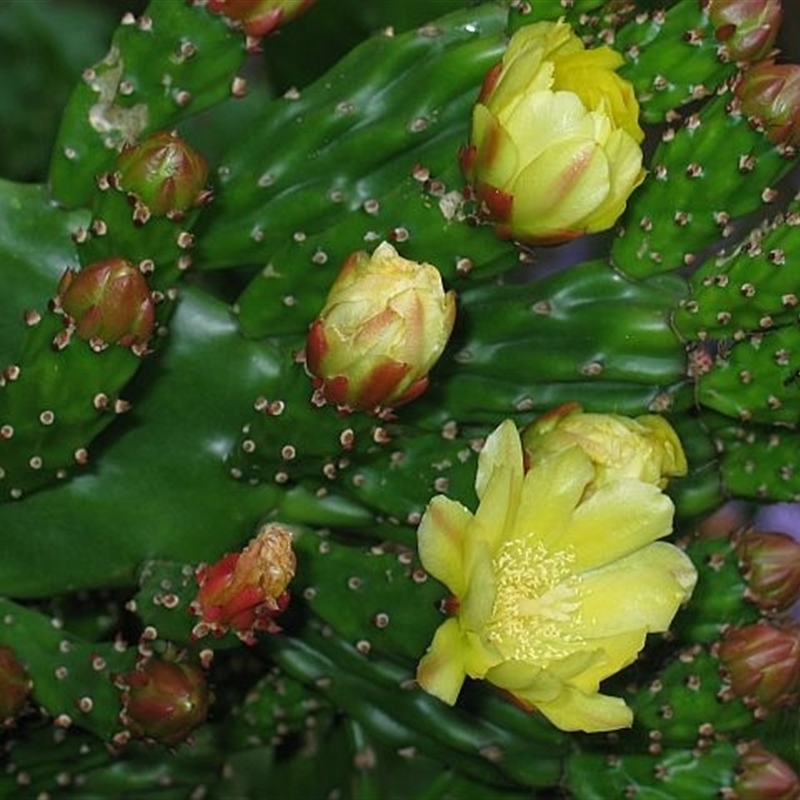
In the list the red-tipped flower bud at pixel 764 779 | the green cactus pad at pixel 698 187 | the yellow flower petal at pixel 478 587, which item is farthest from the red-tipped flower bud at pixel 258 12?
the red-tipped flower bud at pixel 764 779

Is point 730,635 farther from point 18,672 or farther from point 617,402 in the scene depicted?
point 18,672

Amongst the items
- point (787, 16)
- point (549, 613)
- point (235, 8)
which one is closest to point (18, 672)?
point (549, 613)

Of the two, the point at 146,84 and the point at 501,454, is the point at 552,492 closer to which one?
the point at 501,454

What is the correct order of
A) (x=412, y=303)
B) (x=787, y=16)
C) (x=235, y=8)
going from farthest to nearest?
1. (x=787, y=16)
2. (x=235, y=8)
3. (x=412, y=303)

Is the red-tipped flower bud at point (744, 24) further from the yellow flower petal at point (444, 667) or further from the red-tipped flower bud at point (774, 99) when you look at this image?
the yellow flower petal at point (444, 667)

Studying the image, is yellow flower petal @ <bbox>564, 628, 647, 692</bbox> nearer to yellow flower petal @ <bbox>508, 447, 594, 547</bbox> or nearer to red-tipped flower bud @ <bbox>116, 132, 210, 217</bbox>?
yellow flower petal @ <bbox>508, 447, 594, 547</bbox>

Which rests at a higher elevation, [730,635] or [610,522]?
[610,522]

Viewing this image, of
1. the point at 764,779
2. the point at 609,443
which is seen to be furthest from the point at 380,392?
the point at 764,779
